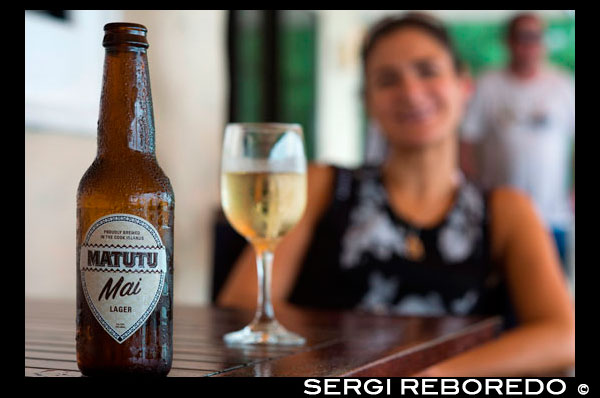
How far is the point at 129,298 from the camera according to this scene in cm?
70

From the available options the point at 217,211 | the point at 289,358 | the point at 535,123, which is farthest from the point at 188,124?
the point at 289,358

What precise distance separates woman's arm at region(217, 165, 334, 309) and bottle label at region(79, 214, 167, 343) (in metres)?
0.85

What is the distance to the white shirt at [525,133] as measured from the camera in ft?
11.3

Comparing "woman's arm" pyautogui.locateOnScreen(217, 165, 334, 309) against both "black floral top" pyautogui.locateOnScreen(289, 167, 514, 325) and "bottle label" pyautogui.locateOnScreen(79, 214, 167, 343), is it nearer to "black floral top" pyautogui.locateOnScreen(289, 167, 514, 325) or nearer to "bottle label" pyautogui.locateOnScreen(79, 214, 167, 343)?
"black floral top" pyautogui.locateOnScreen(289, 167, 514, 325)

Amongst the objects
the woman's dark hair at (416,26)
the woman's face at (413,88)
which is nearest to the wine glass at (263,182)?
the woman's face at (413,88)

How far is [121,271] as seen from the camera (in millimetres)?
690

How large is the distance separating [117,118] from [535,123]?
3.07 metres

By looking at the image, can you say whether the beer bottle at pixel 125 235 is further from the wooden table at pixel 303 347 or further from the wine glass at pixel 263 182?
the wine glass at pixel 263 182

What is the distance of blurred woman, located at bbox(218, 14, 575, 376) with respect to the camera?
5.89 feet

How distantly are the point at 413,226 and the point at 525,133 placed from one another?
1.85m

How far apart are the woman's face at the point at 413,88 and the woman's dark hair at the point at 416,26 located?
0.04 feet

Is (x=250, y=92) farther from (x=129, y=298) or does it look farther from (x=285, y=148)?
(x=129, y=298)

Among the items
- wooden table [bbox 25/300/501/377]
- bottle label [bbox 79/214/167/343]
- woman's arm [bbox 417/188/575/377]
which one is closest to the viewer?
bottle label [bbox 79/214/167/343]

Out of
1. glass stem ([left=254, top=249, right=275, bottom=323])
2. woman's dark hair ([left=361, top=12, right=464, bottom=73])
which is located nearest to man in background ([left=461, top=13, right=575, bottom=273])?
woman's dark hair ([left=361, top=12, right=464, bottom=73])
